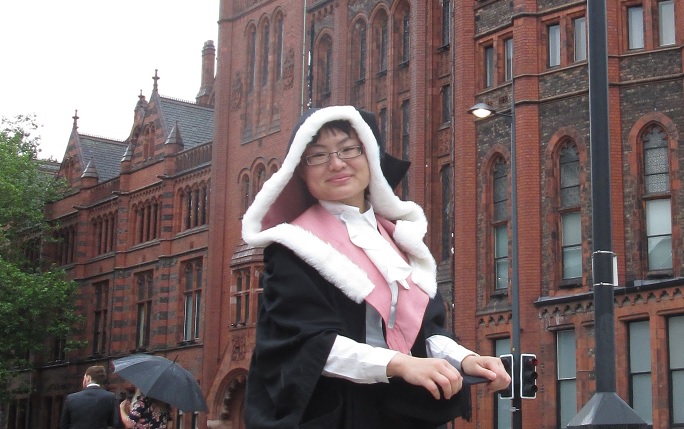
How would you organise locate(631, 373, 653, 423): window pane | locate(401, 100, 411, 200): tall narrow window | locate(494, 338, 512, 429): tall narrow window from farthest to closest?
locate(401, 100, 411, 200): tall narrow window < locate(494, 338, 512, 429): tall narrow window < locate(631, 373, 653, 423): window pane

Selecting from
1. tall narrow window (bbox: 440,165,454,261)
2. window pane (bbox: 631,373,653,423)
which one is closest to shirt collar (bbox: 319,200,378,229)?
window pane (bbox: 631,373,653,423)

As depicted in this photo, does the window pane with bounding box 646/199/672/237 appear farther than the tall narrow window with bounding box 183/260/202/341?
No

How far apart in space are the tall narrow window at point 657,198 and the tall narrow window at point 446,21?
7.91m

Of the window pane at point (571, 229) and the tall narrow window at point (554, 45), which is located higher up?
the tall narrow window at point (554, 45)

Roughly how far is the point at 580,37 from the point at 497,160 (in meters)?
3.69

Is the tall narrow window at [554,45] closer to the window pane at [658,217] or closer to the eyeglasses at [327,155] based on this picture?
the window pane at [658,217]

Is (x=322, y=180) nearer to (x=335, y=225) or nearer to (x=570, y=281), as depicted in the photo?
(x=335, y=225)

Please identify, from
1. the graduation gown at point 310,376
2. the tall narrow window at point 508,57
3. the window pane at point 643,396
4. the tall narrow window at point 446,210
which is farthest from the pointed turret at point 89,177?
the graduation gown at point 310,376

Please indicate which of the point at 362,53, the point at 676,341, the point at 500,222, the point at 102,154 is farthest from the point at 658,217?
the point at 102,154

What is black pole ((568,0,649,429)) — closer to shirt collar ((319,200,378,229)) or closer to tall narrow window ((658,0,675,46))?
shirt collar ((319,200,378,229))

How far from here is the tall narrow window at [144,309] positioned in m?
47.6

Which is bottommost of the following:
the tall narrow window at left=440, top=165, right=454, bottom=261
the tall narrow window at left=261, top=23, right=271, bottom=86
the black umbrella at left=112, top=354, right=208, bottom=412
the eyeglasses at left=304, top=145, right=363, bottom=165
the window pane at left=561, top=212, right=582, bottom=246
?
the black umbrella at left=112, top=354, right=208, bottom=412

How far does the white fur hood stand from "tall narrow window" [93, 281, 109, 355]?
46994 millimetres

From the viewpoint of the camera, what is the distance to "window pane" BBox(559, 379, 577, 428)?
26.8 m
